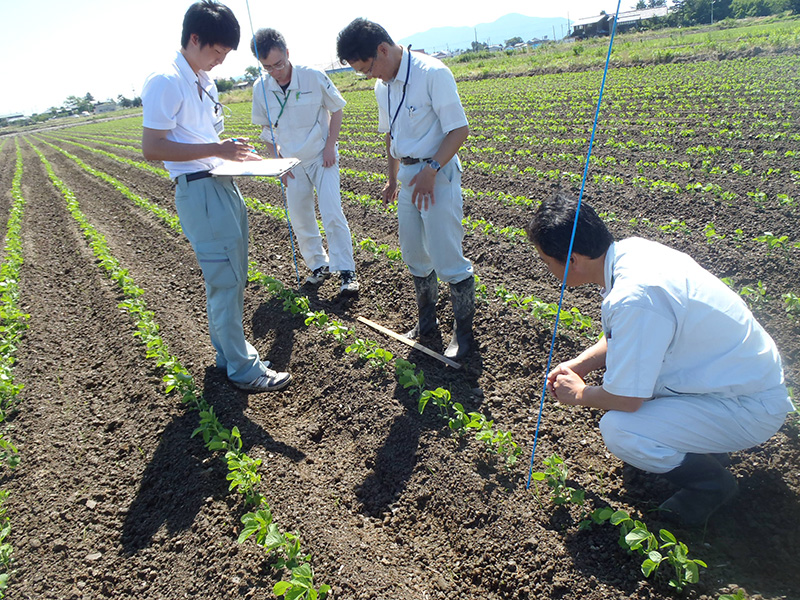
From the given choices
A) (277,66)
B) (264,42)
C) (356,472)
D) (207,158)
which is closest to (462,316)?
(356,472)

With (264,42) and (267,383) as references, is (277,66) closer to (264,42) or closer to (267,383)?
(264,42)

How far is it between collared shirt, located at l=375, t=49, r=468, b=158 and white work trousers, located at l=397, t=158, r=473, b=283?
158 mm

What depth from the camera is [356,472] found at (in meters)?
3.05

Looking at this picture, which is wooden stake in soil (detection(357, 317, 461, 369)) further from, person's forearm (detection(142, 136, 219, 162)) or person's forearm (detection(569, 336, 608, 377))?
person's forearm (detection(142, 136, 219, 162))

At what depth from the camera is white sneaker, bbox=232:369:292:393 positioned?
3752 mm

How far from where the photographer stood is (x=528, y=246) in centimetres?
572

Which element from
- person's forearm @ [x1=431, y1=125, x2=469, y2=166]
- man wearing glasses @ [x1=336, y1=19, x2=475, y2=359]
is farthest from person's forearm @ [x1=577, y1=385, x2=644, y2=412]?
person's forearm @ [x1=431, y1=125, x2=469, y2=166]

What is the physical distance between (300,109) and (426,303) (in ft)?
7.15

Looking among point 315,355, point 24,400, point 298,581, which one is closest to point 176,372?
point 315,355

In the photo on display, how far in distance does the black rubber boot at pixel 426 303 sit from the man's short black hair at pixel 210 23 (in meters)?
2.13

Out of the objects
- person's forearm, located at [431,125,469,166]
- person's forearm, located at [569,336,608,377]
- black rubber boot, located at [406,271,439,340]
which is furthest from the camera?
black rubber boot, located at [406,271,439,340]

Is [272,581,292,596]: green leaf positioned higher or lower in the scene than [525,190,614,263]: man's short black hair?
lower

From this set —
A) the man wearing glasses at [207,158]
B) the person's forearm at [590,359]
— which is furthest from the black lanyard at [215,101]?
the person's forearm at [590,359]

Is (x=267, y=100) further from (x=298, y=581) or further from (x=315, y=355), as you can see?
(x=298, y=581)
